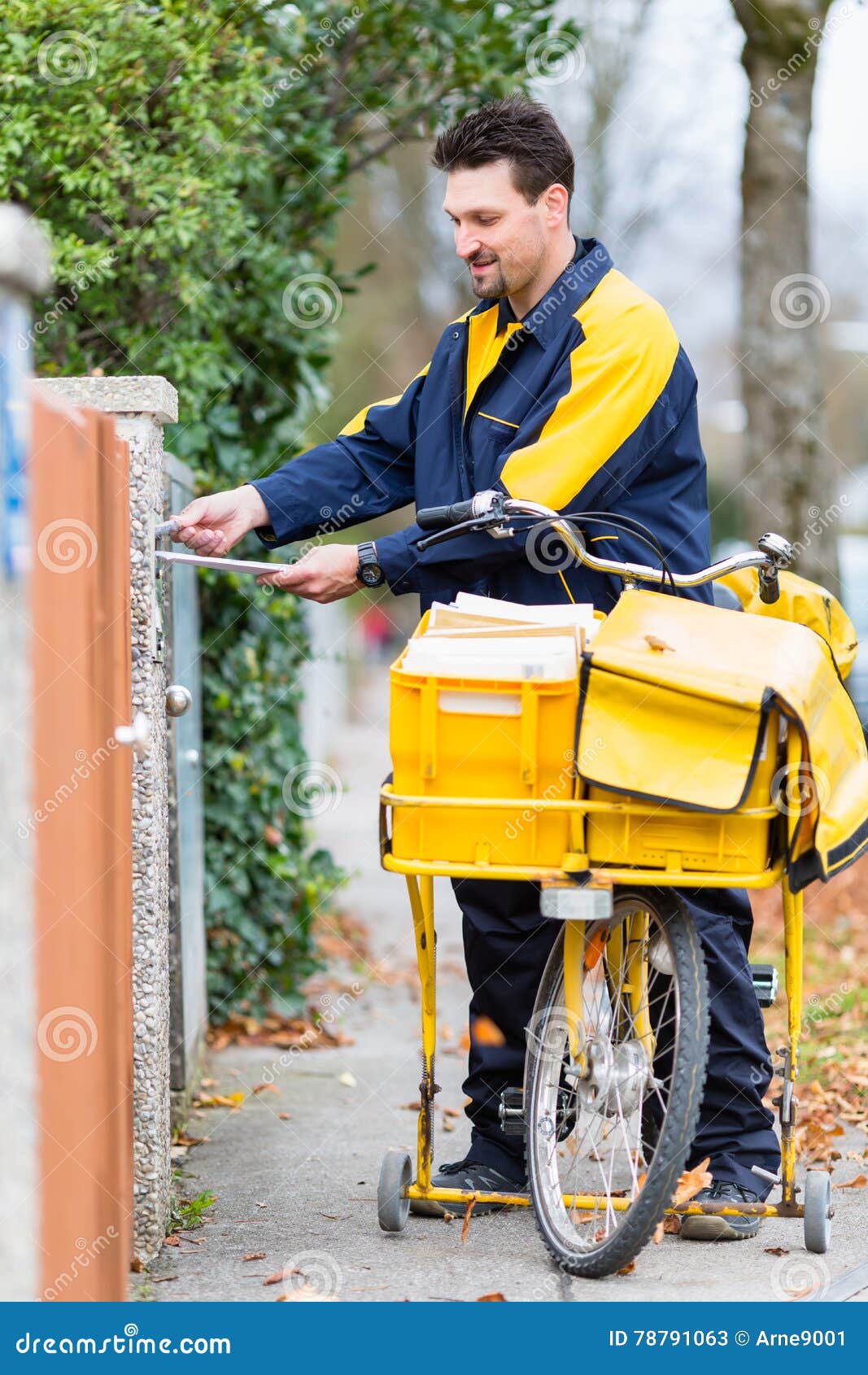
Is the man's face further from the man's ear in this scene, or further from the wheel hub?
the wheel hub

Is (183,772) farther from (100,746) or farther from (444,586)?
(100,746)

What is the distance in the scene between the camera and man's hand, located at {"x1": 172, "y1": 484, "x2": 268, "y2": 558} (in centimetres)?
358

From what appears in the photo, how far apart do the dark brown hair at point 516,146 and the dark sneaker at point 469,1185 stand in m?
2.21

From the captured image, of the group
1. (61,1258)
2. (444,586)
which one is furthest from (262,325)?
(61,1258)

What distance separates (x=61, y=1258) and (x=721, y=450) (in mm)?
36652

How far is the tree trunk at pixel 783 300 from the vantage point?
26.7ft

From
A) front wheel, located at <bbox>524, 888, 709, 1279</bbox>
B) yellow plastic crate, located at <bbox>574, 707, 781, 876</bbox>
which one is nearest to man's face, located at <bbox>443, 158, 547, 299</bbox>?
yellow plastic crate, located at <bbox>574, 707, 781, 876</bbox>

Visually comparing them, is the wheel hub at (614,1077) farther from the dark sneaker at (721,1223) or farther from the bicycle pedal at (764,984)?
the bicycle pedal at (764,984)

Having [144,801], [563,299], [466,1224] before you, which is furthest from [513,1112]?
[563,299]

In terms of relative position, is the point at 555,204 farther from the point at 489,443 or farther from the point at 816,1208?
the point at 816,1208

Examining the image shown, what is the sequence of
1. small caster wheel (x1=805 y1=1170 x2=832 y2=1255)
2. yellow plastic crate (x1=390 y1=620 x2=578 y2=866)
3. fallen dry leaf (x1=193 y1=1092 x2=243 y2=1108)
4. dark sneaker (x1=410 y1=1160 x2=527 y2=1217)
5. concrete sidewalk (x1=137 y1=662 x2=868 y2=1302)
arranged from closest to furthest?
yellow plastic crate (x1=390 y1=620 x2=578 y2=866) < concrete sidewalk (x1=137 y1=662 x2=868 y2=1302) < small caster wheel (x1=805 y1=1170 x2=832 y2=1255) < dark sneaker (x1=410 y1=1160 x2=527 y2=1217) < fallen dry leaf (x1=193 y1=1092 x2=243 y2=1108)

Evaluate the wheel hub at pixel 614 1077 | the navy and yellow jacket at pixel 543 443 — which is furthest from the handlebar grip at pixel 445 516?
the wheel hub at pixel 614 1077

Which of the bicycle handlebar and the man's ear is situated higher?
the man's ear

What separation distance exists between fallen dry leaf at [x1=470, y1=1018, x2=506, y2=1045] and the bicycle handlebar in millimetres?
1180
